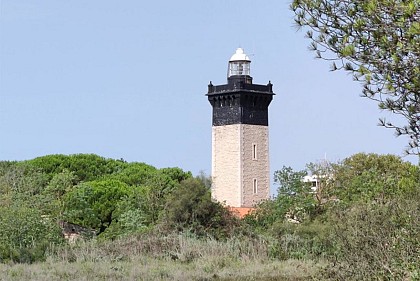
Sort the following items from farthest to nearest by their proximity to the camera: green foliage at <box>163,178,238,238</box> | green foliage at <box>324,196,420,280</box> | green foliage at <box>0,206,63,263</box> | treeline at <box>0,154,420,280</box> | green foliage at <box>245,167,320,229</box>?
1. green foliage at <box>245,167,320,229</box>
2. green foliage at <box>163,178,238,238</box>
3. green foliage at <box>0,206,63,263</box>
4. treeline at <box>0,154,420,280</box>
5. green foliage at <box>324,196,420,280</box>

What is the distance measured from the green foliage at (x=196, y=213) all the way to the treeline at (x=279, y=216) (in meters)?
0.03

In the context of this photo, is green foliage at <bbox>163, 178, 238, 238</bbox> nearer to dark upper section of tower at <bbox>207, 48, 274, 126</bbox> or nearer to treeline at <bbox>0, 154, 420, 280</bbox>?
treeline at <bbox>0, 154, 420, 280</bbox>

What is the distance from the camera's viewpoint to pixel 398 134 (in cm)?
622

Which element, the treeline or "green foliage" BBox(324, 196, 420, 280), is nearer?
"green foliage" BBox(324, 196, 420, 280)

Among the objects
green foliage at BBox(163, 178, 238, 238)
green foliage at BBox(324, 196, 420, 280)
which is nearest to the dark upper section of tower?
green foliage at BBox(163, 178, 238, 238)

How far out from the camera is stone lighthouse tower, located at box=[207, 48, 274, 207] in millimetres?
60594

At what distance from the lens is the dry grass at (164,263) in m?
13.3

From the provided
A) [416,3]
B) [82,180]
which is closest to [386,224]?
[416,3]

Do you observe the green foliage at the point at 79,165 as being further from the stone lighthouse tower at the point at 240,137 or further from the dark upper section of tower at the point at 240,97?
the dark upper section of tower at the point at 240,97

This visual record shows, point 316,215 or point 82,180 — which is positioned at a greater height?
point 82,180

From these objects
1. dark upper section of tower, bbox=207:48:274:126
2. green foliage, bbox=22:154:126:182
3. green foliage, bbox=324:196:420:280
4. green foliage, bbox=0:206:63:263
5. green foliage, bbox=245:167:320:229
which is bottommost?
green foliage, bbox=324:196:420:280

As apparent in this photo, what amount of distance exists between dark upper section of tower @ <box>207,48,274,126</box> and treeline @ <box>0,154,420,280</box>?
11.6m

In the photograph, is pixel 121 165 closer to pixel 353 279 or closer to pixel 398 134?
pixel 353 279

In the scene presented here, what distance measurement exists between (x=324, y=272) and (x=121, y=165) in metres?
46.4
